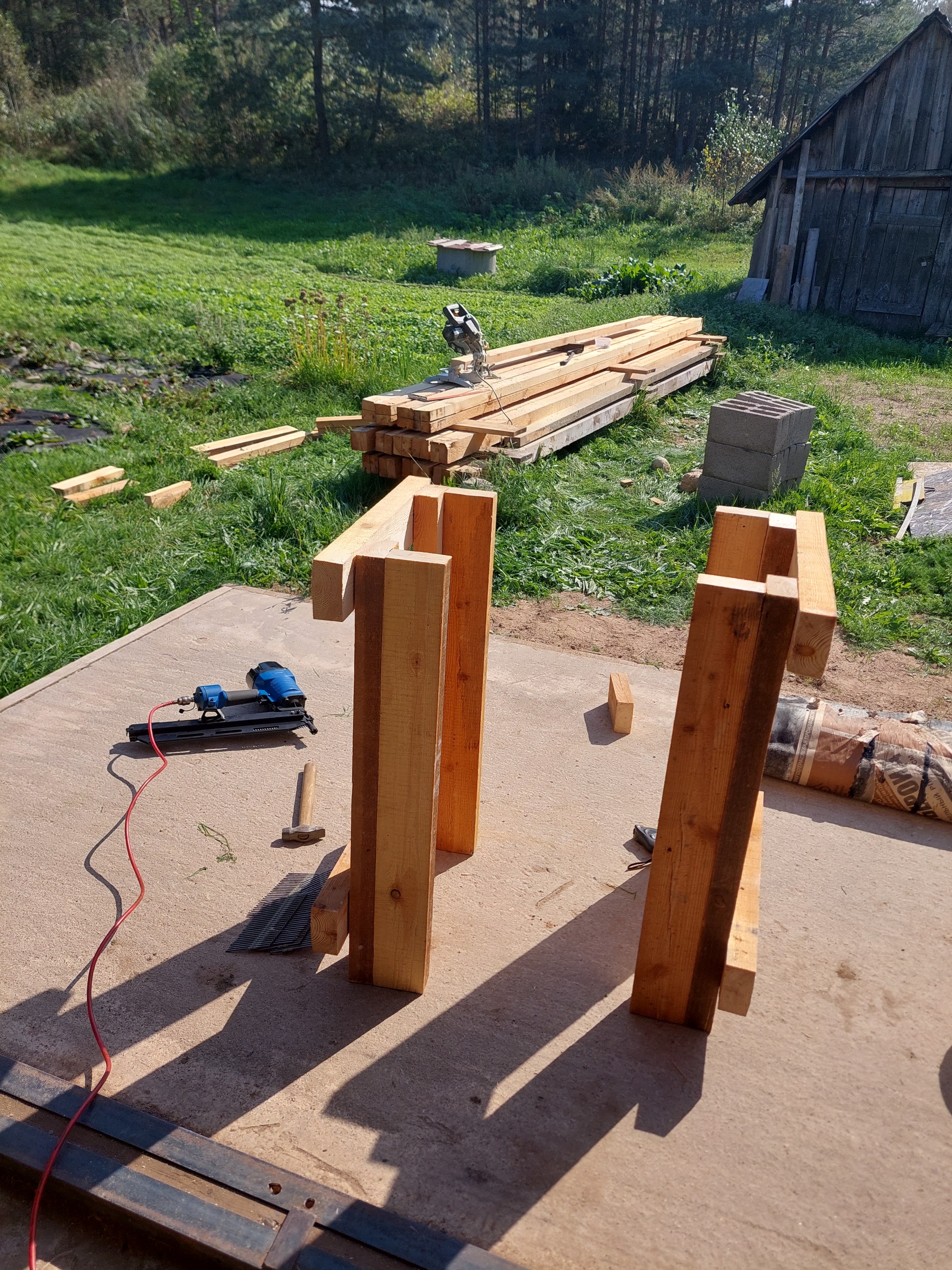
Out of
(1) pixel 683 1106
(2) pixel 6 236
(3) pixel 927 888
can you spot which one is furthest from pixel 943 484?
(2) pixel 6 236

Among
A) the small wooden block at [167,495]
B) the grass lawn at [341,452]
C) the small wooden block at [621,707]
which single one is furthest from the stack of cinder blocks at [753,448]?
the small wooden block at [167,495]

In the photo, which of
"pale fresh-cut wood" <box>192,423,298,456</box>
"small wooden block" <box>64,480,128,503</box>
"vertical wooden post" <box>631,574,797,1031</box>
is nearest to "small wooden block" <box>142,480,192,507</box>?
"small wooden block" <box>64,480,128,503</box>

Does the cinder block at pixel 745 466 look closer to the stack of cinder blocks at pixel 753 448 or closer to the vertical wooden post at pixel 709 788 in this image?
the stack of cinder blocks at pixel 753 448

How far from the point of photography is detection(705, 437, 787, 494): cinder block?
684 cm

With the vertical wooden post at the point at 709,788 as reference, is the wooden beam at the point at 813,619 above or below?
above

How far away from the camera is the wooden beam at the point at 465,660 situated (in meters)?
2.84

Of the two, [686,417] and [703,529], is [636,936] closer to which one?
[703,529]

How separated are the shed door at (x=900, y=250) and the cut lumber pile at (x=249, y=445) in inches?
461

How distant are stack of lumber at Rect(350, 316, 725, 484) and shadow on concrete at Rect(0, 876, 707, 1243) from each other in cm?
416

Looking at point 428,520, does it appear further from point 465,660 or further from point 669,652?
point 669,652

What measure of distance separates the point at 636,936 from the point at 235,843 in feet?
4.71

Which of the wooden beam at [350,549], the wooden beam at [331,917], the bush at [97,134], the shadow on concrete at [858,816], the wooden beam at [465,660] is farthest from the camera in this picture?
the bush at [97,134]

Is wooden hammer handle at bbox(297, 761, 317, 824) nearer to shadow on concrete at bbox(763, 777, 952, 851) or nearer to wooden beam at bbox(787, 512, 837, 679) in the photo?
shadow on concrete at bbox(763, 777, 952, 851)

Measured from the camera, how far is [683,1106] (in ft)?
7.57
